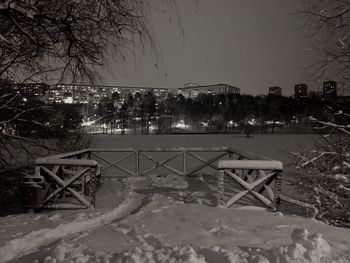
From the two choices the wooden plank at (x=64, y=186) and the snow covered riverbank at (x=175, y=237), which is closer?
the snow covered riverbank at (x=175, y=237)

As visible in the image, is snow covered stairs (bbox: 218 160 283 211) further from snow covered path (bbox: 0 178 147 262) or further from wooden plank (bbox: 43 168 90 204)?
wooden plank (bbox: 43 168 90 204)

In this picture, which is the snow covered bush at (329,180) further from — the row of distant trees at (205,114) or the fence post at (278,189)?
the row of distant trees at (205,114)

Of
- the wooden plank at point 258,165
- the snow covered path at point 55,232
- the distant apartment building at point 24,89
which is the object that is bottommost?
the snow covered path at point 55,232

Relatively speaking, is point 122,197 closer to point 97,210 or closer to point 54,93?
point 97,210

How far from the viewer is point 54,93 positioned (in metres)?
9.04

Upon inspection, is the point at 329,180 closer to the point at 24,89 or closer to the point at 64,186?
the point at 64,186

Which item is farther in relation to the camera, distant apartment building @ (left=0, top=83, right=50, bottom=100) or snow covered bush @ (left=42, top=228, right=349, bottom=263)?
distant apartment building @ (left=0, top=83, right=50, bottom=100)

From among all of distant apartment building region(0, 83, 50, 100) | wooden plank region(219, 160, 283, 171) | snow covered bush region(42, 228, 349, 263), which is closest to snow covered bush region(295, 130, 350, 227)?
wooden plank region(219, 160, 283, 171)

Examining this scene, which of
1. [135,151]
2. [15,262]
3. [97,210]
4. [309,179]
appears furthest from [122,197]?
[309,179]

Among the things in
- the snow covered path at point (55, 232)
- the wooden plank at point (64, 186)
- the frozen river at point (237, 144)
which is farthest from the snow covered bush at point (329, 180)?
the frozen river at point (237, 144)

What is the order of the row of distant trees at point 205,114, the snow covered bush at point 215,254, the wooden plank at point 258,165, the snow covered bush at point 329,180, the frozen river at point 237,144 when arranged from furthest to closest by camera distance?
the row of distant trees at point 205,114, the frozen river at point 237,144, the snow covered bush at point 329,180, the wooden plank at point 258,165, the snow covered bush at point 215,254

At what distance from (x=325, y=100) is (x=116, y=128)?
9029 cm

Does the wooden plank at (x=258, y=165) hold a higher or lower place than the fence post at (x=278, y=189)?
higher

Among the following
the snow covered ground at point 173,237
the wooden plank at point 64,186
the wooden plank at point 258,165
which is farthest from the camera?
the wooden plank at point 64,186
